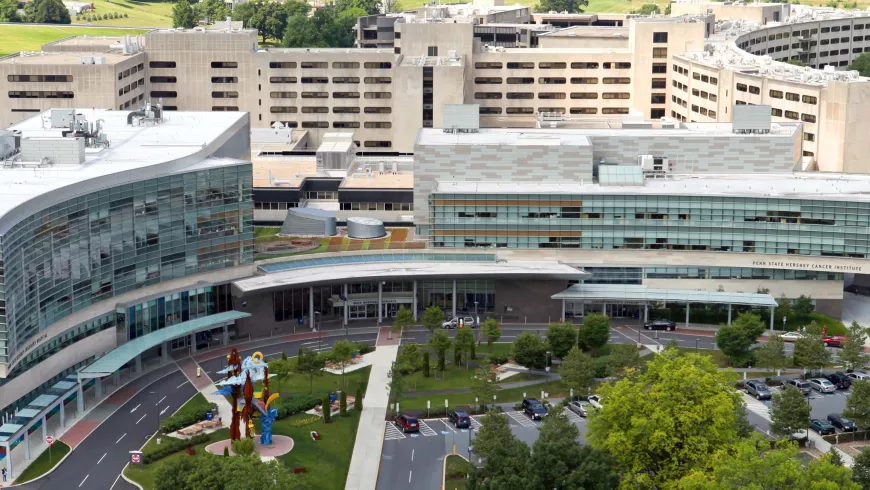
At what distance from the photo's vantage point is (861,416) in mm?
150375

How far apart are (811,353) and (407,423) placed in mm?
47782

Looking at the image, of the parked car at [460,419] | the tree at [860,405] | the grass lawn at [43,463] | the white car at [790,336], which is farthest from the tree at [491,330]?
the grass lawn at [43,463]

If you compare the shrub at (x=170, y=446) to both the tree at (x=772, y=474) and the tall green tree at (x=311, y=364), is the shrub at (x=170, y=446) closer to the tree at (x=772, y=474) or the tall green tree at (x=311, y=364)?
the tall green tree at (x=311, y=364)

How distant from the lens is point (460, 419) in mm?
155625

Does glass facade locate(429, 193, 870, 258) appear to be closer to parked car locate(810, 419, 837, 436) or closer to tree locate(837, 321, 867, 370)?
tree locate(837, 321, 867, 370)

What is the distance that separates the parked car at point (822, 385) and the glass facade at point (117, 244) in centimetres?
6937

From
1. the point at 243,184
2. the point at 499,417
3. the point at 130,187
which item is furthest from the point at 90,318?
the point at 499,417

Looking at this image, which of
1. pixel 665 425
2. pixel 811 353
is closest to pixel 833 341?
pixel 811 353

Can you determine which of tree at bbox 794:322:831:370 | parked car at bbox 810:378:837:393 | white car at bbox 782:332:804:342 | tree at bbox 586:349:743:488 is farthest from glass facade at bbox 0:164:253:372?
parked car at bbox 810:378:837:393

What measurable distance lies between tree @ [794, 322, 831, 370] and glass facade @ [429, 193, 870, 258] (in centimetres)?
2350

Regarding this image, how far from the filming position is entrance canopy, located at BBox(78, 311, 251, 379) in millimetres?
160375

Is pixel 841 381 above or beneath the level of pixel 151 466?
above

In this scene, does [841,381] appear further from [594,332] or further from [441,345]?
[441,345]

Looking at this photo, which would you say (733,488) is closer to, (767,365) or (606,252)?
(767,365)
